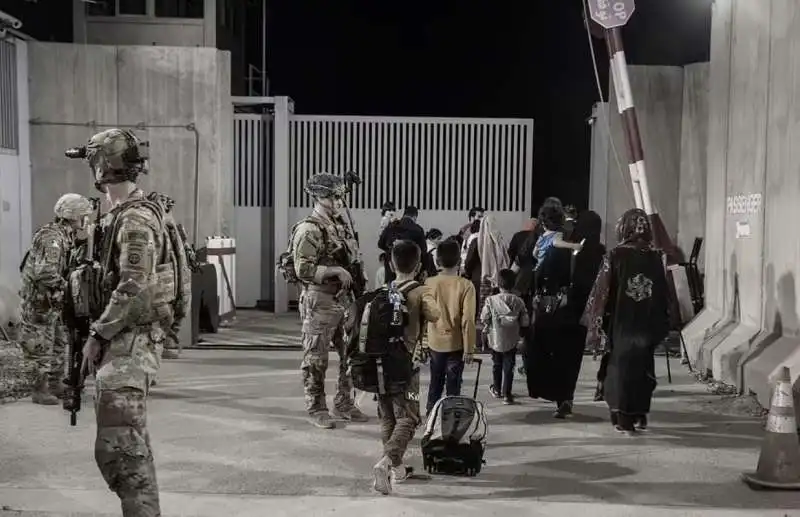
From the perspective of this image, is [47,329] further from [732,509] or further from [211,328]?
[732,509]

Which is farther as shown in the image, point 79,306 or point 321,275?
point 321,275

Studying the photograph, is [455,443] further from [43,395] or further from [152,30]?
[152,30]

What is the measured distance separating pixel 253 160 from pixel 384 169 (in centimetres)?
226

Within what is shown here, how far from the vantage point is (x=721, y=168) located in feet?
29.9

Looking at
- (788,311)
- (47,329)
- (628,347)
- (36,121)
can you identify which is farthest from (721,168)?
(36,121)

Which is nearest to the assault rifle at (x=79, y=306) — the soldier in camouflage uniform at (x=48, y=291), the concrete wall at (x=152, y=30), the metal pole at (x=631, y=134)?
the soldier in camouflage uniform at (x=48, y=291)

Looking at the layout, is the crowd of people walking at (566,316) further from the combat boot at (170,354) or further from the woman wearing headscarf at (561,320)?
the combat boot at (170,354)

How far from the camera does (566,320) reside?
6543mm

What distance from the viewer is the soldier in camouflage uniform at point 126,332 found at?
366cm

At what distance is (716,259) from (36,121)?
10.1 meters

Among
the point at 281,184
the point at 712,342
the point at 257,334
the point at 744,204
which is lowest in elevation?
the point at 257,334

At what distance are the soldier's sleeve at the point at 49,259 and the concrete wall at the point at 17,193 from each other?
5.26m

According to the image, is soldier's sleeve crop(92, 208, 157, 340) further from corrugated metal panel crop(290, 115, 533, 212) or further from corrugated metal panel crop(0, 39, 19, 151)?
corrugated metal panel crop(290, 115, 533, 212)

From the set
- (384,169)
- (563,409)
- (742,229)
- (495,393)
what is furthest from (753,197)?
(384,169)
